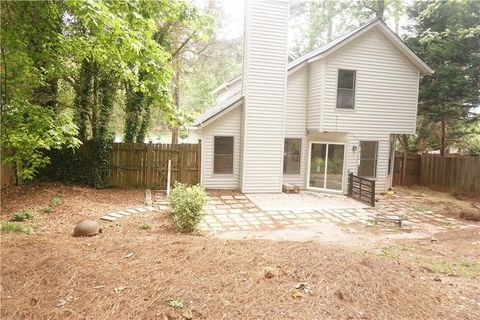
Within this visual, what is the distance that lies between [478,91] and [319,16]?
16046 millimetres

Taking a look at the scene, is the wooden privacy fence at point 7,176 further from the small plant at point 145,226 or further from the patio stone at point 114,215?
the small plant at point 145,226

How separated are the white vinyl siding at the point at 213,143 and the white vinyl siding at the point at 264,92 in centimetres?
89

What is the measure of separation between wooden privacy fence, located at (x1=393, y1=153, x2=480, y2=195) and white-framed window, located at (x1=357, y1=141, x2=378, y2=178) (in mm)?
3326

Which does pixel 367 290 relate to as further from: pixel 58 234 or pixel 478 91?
pixel 478 91

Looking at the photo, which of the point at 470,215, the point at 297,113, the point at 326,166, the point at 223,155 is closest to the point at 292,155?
the point at 326,166

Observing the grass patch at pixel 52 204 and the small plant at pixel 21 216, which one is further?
the grass patch at pixel 52 204

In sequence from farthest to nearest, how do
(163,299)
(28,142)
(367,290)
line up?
(28,142), (367,290), (163,299)

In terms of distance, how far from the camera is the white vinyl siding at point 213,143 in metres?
13.4

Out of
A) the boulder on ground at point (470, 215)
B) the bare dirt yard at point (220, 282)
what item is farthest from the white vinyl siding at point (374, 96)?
the bare dirt yard at point (220, 282)

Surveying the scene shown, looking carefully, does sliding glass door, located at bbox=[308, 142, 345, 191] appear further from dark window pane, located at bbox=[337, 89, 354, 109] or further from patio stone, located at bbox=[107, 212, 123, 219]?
patio stone, located at bbox=[107, 212, 123, 219]

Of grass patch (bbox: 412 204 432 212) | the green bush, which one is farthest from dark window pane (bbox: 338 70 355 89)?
the green bush

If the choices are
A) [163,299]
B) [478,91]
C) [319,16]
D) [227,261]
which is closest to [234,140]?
[227,261]

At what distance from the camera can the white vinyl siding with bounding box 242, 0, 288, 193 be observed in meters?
12.7

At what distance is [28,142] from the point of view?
7.17 metres
